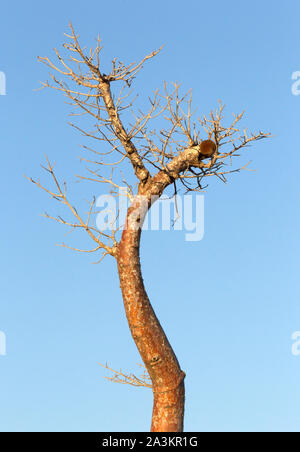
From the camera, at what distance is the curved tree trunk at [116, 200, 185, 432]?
7.01 metres

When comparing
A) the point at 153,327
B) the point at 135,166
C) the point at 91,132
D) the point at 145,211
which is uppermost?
the point at 91,132

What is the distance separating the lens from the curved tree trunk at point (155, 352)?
701 centimetres

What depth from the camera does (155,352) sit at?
705cm

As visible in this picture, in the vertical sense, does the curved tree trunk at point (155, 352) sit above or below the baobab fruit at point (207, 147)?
below

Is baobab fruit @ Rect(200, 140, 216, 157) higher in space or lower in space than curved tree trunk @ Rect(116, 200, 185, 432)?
higher

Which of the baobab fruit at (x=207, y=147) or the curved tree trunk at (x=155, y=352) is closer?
the curved tree trunk at (x=155, y=352)

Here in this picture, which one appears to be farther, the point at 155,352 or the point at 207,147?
the point at 207,147

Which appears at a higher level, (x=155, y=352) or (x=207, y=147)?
(x=207, y=147)

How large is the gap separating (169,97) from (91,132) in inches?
46.9

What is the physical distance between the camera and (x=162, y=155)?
7648 mm

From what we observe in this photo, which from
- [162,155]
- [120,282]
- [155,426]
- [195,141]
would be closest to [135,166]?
[162,155]

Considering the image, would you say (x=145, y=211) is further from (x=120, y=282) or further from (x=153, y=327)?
(x=153, y=327)

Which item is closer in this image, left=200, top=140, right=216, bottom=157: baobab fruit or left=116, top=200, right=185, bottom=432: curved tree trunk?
left=116, top=200, right=185, bottom=432: curved tree trunk
